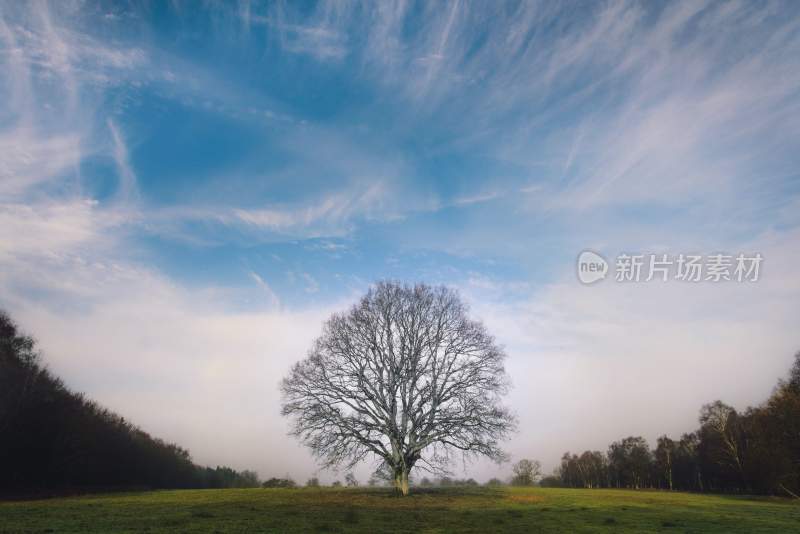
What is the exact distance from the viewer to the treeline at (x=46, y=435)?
1340 inches

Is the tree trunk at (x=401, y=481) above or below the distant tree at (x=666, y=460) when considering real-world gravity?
above

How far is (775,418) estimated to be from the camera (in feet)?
139

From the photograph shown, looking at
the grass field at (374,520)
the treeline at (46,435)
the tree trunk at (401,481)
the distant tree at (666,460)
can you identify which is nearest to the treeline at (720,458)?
the distant tree at (666,460)

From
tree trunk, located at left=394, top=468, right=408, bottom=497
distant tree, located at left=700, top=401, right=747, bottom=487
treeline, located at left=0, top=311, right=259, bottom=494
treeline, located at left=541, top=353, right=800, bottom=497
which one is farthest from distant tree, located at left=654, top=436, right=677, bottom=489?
treeline, located at left=0, top=311, right=259, bottom=494

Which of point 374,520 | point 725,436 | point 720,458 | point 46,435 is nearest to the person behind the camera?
point 374,520

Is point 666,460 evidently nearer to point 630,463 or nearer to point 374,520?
point 630,463

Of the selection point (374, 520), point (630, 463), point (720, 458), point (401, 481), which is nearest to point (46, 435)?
point (401, 481)

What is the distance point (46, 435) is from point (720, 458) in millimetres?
88699

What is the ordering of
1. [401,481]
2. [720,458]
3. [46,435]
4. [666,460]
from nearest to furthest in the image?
1. [401,481]
2. [46,435]
3. [720,458]
4. [666,460]

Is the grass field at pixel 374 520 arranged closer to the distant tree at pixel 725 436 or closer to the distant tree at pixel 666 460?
the distant tree at pixel 725 436

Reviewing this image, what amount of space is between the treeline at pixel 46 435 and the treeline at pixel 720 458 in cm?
6231

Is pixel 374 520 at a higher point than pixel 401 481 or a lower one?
higher

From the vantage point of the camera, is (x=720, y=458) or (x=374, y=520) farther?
(x=720, y=458)

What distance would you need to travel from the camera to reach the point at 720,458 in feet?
234
